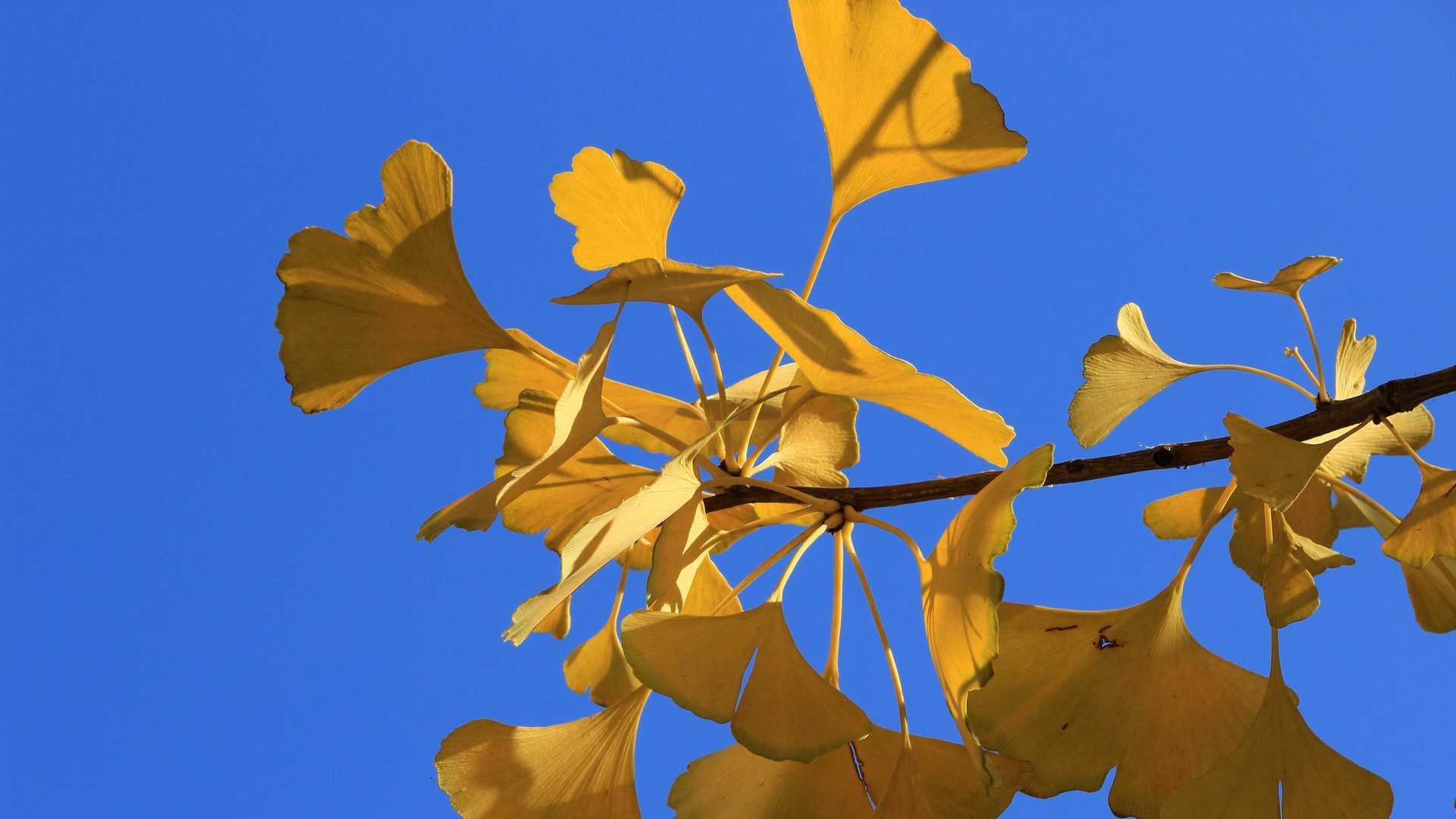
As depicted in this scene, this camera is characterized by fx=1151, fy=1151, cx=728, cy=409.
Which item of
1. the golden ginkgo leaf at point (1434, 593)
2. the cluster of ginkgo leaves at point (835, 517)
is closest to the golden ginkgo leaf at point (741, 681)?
the cluster of ginkgo leaves at point (835, 517)

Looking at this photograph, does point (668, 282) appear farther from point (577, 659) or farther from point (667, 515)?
point (577, 659)

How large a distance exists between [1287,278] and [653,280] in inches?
16.1

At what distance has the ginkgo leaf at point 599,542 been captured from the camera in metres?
0.49

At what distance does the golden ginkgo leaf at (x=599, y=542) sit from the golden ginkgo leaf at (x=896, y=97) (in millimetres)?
283

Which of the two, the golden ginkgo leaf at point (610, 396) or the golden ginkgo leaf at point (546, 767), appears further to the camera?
the golden ginkgo leaf at point (610, 396)

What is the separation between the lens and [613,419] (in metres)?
0.64

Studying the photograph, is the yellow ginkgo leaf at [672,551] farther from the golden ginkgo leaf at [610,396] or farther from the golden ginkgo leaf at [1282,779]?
the golden ginkgo leaf at [1282,779]

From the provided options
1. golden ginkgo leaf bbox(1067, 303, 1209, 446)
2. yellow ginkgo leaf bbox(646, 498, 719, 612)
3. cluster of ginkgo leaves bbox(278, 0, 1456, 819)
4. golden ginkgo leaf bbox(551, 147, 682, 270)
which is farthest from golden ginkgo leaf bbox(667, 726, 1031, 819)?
golden ginkgo leaf bbox(551, 147, 682, 270)

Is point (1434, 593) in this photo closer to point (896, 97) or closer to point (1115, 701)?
point (1115, 701)

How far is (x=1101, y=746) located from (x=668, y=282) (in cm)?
35

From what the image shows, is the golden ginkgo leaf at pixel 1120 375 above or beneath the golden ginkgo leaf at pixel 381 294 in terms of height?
beneath

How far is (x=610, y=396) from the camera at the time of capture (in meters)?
0.78

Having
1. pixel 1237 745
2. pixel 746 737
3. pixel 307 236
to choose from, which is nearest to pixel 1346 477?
pixel 1237 745

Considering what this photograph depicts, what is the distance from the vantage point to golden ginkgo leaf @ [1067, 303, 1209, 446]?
695 mm
